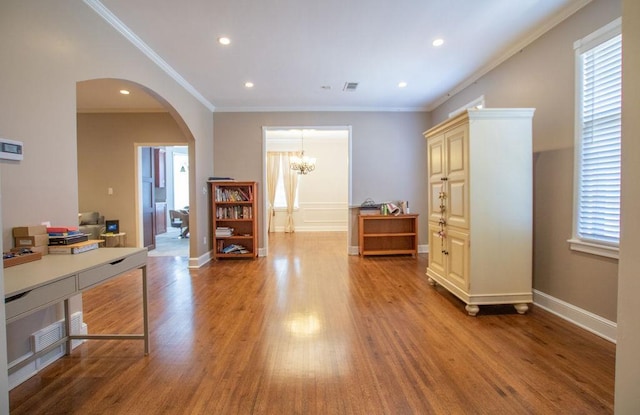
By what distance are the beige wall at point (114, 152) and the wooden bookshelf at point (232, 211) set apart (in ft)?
4.21

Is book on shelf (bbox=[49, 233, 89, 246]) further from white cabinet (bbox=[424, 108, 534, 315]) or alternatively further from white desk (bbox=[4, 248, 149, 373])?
white cabinet (bbox=[424, 108, 534, 315])

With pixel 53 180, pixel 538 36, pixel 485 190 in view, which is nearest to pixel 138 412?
pixel 53 180

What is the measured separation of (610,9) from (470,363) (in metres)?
2.95

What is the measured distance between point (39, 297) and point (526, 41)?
4.51 m

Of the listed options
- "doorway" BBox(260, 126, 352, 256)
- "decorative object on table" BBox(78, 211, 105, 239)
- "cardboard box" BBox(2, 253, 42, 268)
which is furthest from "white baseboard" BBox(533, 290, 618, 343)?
"decorative object on table" BBox(78, 211, 105, 239)

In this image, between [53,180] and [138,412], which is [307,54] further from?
[138,412]

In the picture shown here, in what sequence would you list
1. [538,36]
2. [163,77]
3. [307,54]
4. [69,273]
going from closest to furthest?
[69,273] < [538,36] < [307,54] < [163,77]

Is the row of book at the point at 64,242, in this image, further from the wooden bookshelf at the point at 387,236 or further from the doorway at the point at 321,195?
the doorway at the point at 321,195

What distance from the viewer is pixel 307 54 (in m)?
3.47

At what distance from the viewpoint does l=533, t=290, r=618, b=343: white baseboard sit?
2.34 meters

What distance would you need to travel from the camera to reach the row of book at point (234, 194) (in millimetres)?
5354

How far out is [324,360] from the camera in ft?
6.85

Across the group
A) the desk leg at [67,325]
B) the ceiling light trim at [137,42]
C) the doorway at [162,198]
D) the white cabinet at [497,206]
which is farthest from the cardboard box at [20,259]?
the doorway at [162,198]

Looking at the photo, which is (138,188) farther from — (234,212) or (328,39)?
(328,39)
